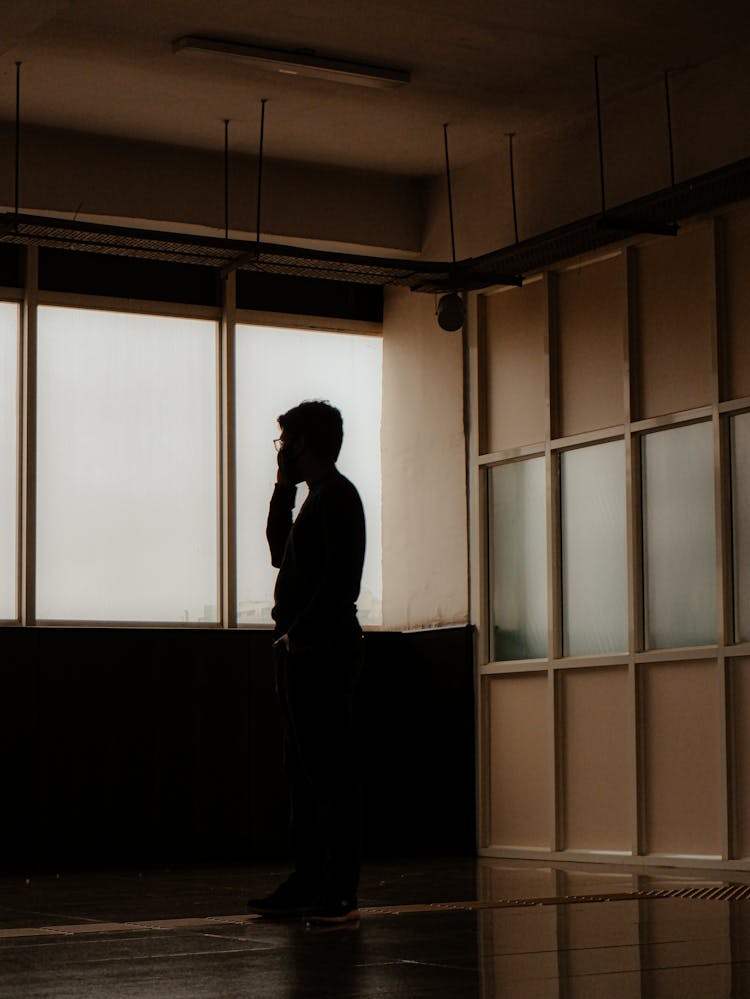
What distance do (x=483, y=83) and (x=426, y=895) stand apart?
439cm

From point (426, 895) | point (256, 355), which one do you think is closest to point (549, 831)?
point (426, 895)

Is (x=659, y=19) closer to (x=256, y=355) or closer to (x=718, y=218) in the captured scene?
(x=718, y=218)

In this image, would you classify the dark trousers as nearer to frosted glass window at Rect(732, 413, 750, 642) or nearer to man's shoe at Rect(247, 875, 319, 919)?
man's shoe at Rect(247, 875, 319, 919)

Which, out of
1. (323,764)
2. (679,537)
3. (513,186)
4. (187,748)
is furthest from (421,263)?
(323,764)

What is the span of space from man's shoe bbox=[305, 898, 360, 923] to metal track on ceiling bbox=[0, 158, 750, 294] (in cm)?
418

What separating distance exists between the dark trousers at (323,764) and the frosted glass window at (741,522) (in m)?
3.53

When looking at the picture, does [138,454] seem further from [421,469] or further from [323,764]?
[323,764]

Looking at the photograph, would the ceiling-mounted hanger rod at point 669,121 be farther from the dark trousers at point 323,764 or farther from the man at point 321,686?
the dark trousers at point 323,764

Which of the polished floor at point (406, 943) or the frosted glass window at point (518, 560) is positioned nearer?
the polished floor at point (406, 943)

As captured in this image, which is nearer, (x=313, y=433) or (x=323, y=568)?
(x=323, y=568)

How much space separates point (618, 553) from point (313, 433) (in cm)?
407

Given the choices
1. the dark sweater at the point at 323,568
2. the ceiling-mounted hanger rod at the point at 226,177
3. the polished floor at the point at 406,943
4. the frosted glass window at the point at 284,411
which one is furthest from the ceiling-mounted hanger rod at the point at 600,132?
the dark sweater at the point at 323,568

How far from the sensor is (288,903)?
5.16 meters

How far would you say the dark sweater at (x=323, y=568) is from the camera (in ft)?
16.4
